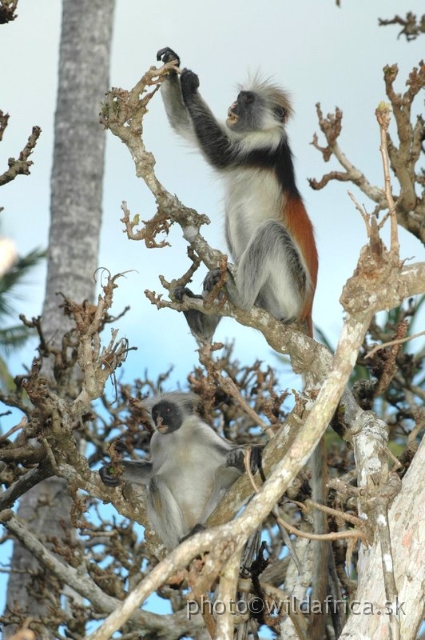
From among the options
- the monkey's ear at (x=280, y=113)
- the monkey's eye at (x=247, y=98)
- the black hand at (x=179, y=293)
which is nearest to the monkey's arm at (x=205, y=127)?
the monkey's eye at (x=247, y=98)

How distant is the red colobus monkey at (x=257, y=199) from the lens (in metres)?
6.36

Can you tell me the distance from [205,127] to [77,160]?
4751 mm

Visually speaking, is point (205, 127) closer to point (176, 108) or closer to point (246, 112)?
point (176, 108)

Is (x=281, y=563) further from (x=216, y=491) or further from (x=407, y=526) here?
(x=407, y=526)

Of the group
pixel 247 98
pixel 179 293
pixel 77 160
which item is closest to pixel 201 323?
pixel 179 293

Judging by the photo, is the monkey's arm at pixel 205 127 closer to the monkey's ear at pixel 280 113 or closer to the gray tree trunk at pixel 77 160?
the monkey's ear at pixel 280 113

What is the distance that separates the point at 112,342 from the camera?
5.13 metres

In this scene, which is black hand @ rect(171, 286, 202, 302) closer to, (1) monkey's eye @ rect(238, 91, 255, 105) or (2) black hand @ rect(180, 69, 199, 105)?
(2) black hand @ rect(180, 69, 199, 105)

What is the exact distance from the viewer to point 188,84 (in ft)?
20.9

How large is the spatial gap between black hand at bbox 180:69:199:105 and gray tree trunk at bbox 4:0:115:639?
168 inches

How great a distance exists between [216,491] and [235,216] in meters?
1.96

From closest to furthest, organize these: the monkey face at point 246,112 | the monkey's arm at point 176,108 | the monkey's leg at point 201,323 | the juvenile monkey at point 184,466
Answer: the juvenile monkey at point 184,466, the monkey's leg at point 201,323, the monkey's arm at point 176,108, the monkey face at point 246,112

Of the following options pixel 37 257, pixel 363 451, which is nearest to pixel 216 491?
pixel 363 451

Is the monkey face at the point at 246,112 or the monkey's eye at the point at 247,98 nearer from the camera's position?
the monkey face at the point at 246,112
